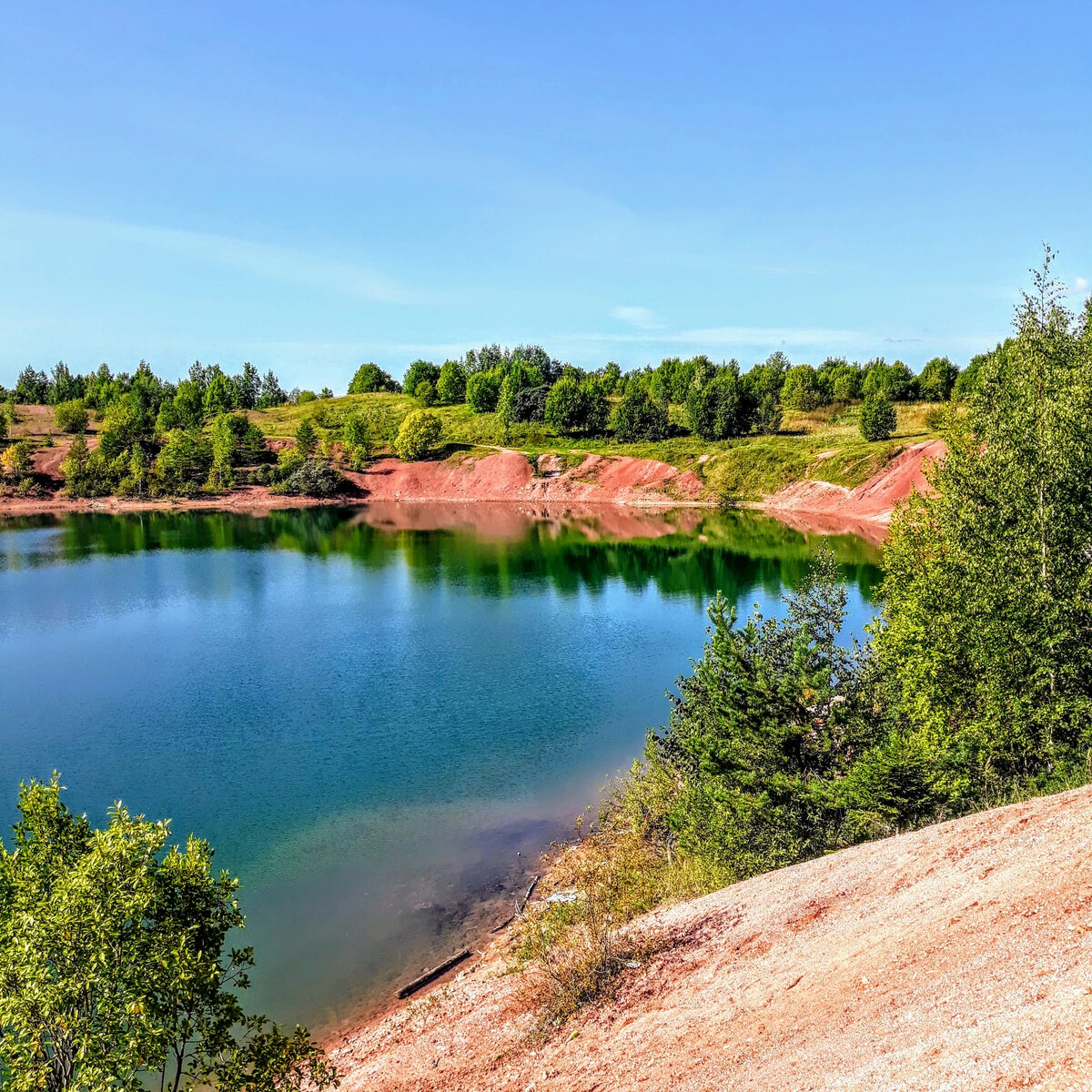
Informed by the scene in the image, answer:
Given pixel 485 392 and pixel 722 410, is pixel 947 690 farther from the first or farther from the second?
pixel 485 392

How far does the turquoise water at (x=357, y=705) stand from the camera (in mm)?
27422

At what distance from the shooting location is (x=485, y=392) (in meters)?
180

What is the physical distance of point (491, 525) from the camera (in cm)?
11988

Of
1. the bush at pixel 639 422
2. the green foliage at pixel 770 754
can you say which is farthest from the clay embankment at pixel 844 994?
the bush at pixel 639 422

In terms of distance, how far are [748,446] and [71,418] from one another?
442ft

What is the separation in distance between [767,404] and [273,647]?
114 m

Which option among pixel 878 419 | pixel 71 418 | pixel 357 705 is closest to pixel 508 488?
pixel 878 419

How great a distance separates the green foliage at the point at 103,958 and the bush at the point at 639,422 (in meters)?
140

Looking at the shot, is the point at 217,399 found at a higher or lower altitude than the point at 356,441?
higher

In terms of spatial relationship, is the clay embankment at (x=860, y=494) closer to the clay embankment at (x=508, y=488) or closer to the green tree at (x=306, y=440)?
the clay embankment at (x=508, y=488)

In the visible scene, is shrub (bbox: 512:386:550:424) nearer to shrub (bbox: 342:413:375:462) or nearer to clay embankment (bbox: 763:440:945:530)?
shrub (bbox: 342:413:375:462)

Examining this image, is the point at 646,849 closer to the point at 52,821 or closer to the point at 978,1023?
the point at 978,1023

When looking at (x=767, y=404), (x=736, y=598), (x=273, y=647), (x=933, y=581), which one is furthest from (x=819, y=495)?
(x=933, y=581)

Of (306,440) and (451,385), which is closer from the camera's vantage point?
(306,440)
